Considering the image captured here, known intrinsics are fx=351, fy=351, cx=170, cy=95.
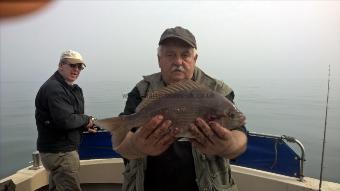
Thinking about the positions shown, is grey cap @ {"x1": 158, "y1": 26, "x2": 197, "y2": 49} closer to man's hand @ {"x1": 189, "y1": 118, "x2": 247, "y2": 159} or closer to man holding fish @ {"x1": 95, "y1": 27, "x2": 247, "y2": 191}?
man holding fish @ {"x1": 95, "y1": 27, "x2": 247, "y2": 191}

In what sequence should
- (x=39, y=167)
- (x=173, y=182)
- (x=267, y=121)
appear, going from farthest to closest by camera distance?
(x=267, y=121), (x=39, y=167), (x=173, y=182)

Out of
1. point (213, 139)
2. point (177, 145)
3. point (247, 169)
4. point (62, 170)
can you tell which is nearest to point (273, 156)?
point (247, 169)

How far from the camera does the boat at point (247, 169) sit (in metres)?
4.98

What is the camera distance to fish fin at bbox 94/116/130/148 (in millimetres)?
3027

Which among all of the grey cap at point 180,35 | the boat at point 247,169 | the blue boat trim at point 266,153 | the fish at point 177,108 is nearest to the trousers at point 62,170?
the boat at point 247,169

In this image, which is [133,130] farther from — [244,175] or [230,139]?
[244,175]

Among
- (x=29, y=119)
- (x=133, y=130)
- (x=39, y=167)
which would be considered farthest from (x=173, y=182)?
(x=29, y=119)

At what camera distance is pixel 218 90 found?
3.24 metres

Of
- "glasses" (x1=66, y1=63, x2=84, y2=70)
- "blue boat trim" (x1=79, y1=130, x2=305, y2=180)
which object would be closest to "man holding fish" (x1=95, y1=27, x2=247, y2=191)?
"blue boat trim" (x1=79, y1=130, x2=305, y2=180)

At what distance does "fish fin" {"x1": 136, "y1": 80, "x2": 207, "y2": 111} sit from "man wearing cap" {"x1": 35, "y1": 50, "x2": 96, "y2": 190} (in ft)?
7.79

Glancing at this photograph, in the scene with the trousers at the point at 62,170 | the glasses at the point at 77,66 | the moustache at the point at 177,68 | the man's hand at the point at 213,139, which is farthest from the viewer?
the glasses at the point at 77,66

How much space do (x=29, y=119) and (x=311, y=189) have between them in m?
25.3

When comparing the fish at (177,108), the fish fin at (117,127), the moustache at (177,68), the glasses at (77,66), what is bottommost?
the fish fin at (117,127)

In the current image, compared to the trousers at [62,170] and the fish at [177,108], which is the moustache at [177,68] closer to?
the fish at [177,108]
